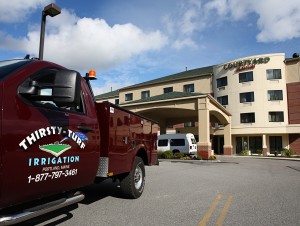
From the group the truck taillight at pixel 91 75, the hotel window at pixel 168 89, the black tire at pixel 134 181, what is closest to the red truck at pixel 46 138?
the truck taillight at pixel 91 75

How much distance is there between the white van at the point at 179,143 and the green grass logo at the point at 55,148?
25.9 m

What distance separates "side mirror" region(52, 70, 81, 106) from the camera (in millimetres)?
3305

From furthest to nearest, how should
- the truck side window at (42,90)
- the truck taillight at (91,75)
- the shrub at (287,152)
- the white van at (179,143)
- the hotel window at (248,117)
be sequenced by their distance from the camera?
1. the hotel window at (248,117)
2. the shrub at (287,152)
3. the white van at (179,143)
4. the truck taillight at (91,75)
5. the truck side window at (42,90)

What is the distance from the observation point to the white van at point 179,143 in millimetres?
29500

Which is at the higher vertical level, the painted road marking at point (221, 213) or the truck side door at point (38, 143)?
the truck side door at point (38, 143)

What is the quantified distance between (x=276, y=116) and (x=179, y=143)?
18923mm

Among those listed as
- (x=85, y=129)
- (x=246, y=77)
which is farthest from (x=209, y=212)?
(x=246, y=77)

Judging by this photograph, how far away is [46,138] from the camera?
3.67 m

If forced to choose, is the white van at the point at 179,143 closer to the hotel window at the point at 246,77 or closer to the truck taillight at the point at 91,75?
the hotel window at the point at 246,77

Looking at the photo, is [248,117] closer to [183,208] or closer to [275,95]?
[275,95]

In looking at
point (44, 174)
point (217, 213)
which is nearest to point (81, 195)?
point (44, 174)

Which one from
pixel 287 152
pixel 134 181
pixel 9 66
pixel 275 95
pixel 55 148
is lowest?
pixel 134 181

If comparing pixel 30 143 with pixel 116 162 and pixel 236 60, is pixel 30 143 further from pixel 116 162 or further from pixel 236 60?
pixel 236 60

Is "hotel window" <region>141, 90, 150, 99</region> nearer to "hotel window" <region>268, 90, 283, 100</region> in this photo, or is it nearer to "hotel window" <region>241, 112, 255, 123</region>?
"hotel window" <region>241, 112, 255, 123</region>
